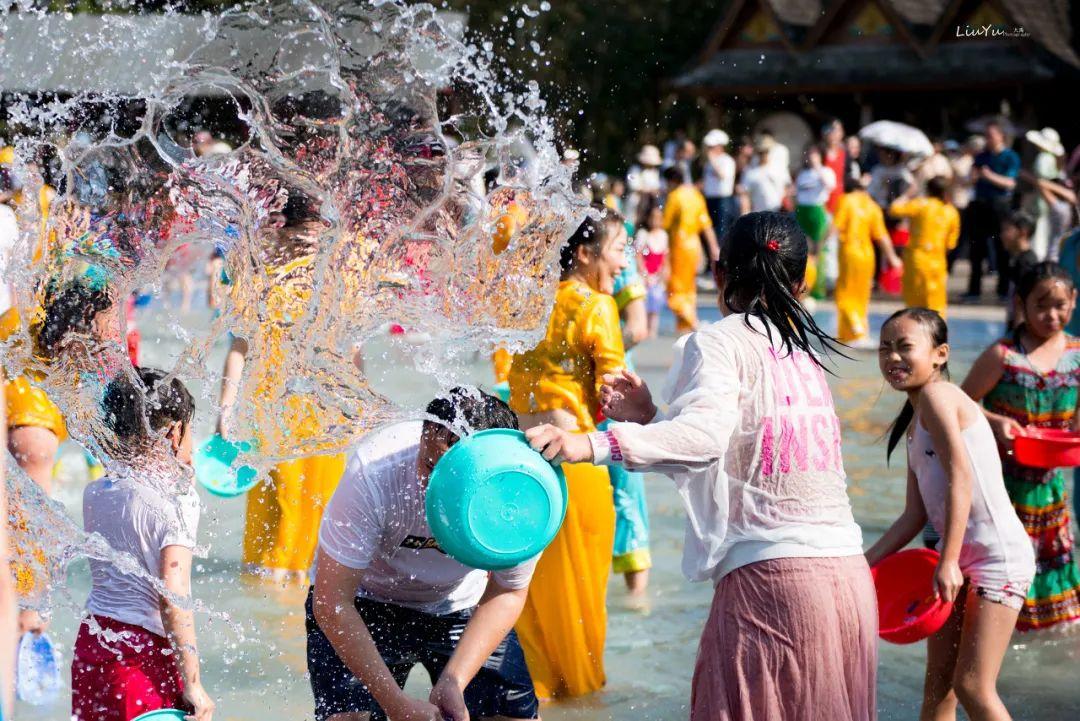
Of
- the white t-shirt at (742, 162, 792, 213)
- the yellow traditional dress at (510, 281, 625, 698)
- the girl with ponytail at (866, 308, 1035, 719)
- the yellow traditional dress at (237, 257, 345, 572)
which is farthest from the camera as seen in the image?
the white t-shirt at (742, 162, 792, 213)

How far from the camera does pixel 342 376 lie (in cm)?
446

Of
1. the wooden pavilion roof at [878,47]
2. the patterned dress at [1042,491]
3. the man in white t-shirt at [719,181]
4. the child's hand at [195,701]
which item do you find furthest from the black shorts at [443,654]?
the wooden pavilion roof at [878,47]

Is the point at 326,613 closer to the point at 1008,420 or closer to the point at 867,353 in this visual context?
the point at 1008,420

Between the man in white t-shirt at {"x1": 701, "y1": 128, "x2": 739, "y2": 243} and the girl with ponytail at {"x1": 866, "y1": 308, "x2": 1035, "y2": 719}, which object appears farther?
the man in white t-shirt at {"x1": 701, "y1": 128, "x2": 739, "y2": 243}

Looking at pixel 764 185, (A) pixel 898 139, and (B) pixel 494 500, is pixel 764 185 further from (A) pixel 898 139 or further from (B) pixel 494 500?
(B) pixel 494 500

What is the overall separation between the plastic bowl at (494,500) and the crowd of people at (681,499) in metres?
0.08

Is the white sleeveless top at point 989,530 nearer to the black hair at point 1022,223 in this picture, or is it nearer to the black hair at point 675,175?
the black hair at point 1022,223

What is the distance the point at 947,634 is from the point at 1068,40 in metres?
21.7

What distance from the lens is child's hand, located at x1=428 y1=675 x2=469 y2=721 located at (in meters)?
3.38

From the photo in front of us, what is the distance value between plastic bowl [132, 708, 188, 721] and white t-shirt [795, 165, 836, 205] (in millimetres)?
14162

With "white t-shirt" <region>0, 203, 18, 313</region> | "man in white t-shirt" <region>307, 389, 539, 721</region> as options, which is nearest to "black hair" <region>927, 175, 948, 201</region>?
"white t-shirt" <region>0, 203, 18, 313</region>

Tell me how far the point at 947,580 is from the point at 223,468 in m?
2.68

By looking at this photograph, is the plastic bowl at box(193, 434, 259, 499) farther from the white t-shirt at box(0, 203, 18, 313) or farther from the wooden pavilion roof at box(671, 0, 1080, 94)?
the wooden pavilion roof at box(671, 0, 1080, 94)

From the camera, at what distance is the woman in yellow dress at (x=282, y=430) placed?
16.1 feet
